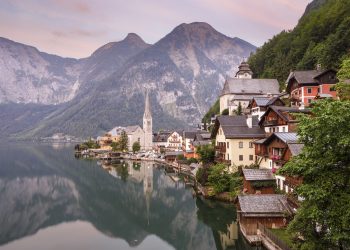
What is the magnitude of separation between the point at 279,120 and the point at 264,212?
19649mm

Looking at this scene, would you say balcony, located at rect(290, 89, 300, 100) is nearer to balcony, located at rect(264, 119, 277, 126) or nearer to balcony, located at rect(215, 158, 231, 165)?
balcony, located at rect(264, 119, 277, 126)

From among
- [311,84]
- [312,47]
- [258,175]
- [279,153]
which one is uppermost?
[312,47]

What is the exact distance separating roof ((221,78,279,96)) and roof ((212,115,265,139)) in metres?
40.8

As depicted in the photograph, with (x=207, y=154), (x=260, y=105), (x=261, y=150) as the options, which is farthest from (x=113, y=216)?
(x=260, y=105)

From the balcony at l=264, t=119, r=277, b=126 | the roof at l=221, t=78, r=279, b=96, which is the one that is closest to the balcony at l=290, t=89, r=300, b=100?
the balcony at l=264, t=119, r=277, b=126

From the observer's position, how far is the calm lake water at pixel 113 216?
3962 cm

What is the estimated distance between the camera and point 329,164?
673 inches

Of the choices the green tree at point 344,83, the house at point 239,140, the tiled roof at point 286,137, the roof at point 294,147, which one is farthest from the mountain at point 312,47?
the green tree at point 344,83

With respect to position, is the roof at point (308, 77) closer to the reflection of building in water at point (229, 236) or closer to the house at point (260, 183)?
the house at point (260, 183)

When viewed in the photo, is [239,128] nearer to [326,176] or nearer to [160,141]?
[326,176]

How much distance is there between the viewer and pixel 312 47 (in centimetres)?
9700

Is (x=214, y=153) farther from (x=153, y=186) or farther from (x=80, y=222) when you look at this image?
(x=80, y=222)

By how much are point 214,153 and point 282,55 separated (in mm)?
62855

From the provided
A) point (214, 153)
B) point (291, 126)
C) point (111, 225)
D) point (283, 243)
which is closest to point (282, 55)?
point (214, 153)
